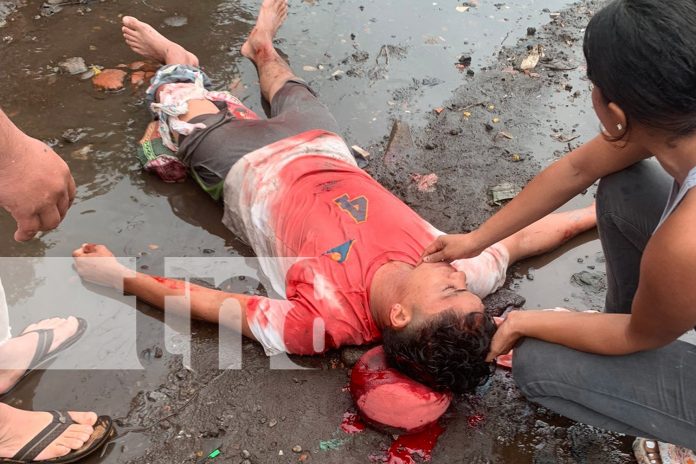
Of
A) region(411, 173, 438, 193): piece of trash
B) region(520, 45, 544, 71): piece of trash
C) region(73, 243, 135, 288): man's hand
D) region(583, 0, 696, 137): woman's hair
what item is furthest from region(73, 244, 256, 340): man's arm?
region(520, 45, 544, 71): piece of trash

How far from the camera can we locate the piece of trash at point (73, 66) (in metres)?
3.90

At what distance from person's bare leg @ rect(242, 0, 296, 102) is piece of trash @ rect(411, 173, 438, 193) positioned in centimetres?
103

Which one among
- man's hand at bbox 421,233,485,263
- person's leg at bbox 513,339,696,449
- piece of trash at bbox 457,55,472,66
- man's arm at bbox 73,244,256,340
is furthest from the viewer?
piece of trash at bbox 457,55,472,66

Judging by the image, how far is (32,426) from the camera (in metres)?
2.24

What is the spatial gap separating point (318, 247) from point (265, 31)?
1924 mm

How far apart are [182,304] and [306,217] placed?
704 mm

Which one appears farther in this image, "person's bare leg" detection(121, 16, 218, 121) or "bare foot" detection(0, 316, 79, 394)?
"person's bare leg" detection(121, 16, 218, 121)

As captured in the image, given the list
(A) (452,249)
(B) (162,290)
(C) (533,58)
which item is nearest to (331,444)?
(A) (452,249)

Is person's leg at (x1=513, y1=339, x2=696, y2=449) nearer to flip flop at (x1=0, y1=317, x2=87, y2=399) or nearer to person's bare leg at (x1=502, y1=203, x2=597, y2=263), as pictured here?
person's bare leg at (x1=502, y1=203, x2=597, y2=263)

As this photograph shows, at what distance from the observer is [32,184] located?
5.96ft

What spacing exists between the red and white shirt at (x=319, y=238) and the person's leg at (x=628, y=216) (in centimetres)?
63

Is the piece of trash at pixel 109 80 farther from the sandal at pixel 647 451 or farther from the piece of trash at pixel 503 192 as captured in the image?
the sandal at pixel 647 451

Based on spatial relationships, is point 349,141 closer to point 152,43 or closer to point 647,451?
point 152,43

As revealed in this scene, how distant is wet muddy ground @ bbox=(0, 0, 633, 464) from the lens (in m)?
2.44
